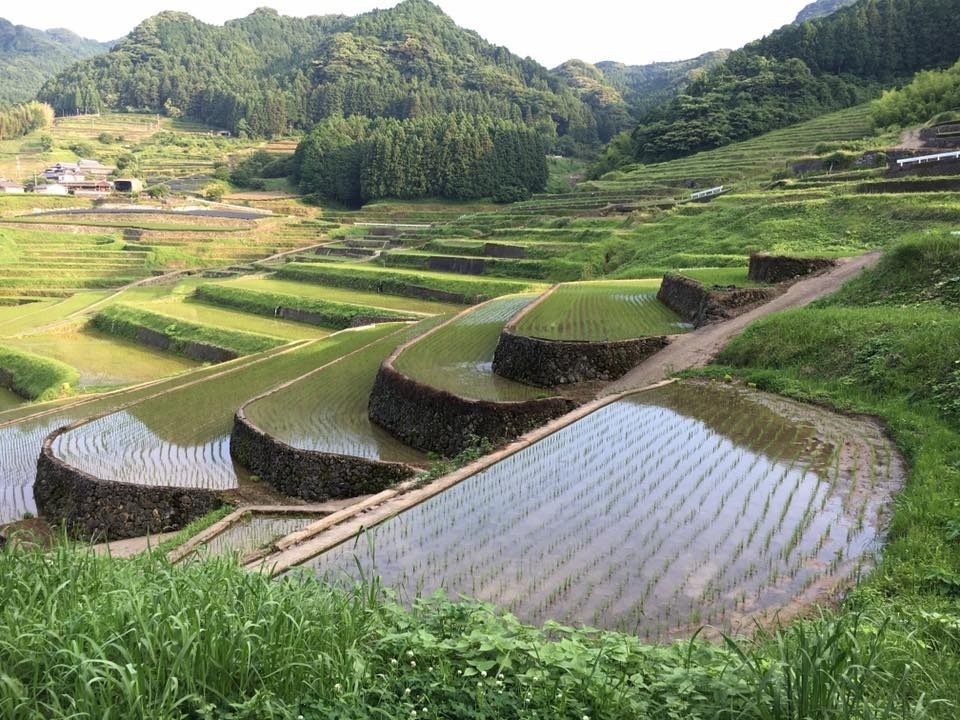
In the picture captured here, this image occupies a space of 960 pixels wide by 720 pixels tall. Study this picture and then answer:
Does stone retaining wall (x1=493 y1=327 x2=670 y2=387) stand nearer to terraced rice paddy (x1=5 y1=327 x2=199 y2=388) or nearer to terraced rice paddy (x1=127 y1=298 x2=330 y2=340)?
terraced rice paddy (x1=127 y1=298 x2=330 y2=340)

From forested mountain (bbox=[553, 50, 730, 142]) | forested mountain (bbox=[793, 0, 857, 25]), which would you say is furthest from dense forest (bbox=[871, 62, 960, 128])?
forested mountain (bbox=[793, 0, 857, 25])

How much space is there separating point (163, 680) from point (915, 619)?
4.06 m

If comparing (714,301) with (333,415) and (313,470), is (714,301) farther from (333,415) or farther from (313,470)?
(313,470)

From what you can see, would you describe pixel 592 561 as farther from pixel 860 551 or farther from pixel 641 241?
pixel 641 241

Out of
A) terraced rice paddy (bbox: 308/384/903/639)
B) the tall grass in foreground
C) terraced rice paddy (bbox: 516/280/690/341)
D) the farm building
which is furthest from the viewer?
the farm building

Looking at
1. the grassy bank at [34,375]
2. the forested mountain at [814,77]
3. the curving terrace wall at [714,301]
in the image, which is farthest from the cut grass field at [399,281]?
the forested mountain at [814,77]

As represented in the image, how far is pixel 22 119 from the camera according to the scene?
101 metres

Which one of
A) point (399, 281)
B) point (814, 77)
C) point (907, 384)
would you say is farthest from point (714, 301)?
point (814, 77)

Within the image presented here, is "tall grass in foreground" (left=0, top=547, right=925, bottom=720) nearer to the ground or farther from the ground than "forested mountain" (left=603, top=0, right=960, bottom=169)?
nearer to the ground

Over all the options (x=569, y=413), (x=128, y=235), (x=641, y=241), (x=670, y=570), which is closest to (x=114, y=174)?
(x=128, y=235)

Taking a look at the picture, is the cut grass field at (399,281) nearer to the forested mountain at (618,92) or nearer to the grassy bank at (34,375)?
the grassy bank at (34,375)

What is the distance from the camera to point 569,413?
1111cm

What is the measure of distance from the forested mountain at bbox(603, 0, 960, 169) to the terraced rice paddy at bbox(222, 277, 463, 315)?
3682cm

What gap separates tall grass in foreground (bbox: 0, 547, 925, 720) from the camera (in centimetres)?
280
